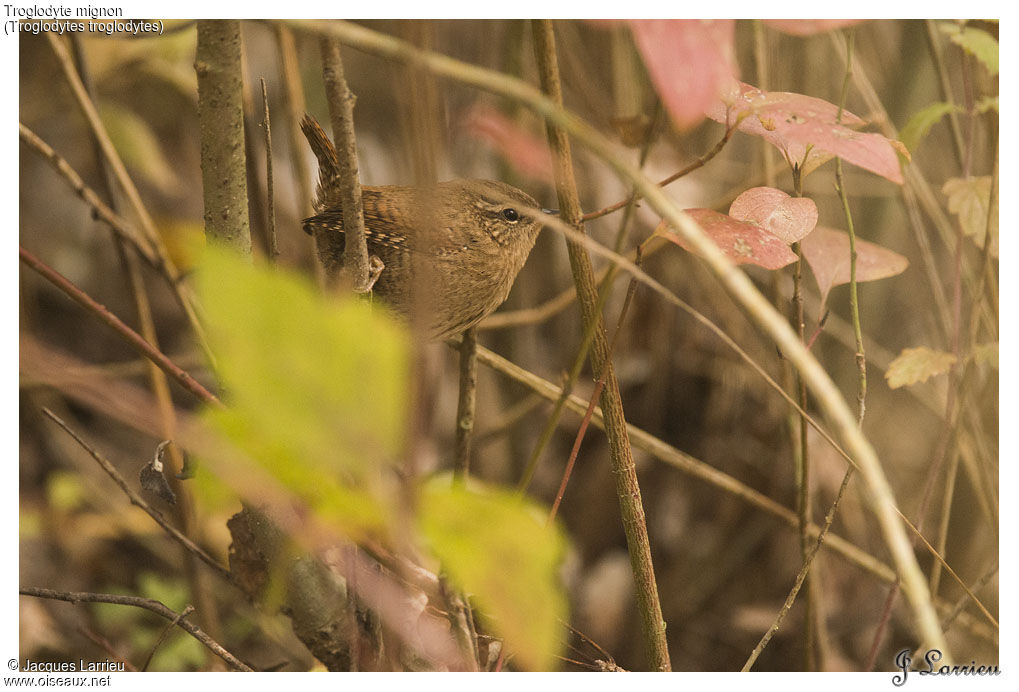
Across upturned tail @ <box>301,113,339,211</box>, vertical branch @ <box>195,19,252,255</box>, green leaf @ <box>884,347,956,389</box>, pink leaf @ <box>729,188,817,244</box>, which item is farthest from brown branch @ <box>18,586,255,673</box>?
green leaf @ <box>884,347,956,389</box>

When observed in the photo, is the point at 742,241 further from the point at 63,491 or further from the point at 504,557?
the point at 63,491

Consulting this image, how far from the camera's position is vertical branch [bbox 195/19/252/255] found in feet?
2.96

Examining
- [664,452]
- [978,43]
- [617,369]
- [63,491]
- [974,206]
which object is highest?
[978,43]

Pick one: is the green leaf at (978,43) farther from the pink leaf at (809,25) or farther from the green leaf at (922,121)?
the pink leaf at (809,25)

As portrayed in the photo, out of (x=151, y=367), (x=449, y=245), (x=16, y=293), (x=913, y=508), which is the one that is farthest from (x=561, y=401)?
(x=913, y=508)

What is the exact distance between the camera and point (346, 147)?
83 centimetres

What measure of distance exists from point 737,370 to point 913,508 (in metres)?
0.57

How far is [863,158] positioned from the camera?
76 cm

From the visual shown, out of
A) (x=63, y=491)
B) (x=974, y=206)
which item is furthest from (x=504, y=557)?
(x=63, y=491)

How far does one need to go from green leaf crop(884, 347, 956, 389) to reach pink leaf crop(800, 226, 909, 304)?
0.14m

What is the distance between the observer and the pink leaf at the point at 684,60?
59cm

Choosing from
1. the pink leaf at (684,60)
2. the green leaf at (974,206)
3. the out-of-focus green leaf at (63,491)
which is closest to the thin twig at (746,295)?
the pink leaf at (684,60)

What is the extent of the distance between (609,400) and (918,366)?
485 millimetres

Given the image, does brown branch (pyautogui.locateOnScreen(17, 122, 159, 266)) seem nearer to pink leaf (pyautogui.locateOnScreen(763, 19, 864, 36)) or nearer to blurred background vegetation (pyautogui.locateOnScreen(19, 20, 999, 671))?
blurred background vegetation (pyautogui.locateOnScreen(19, 20, 999, 671))
